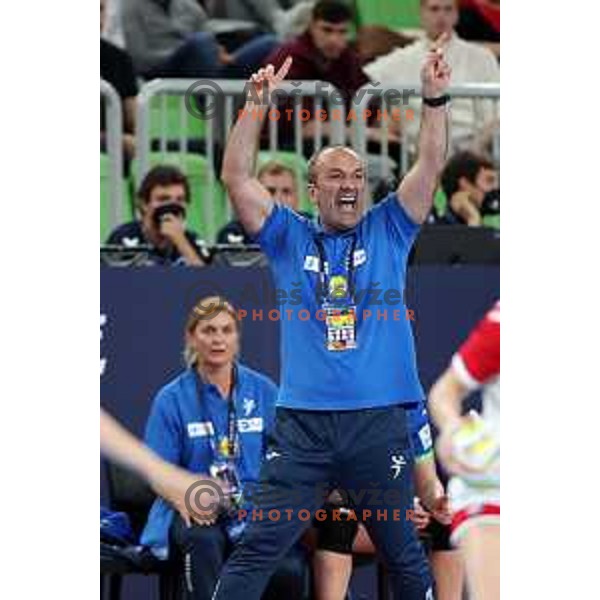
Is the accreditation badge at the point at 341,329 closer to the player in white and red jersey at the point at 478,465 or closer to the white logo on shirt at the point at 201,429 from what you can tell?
the player in white and red jersey at the point at 478,465

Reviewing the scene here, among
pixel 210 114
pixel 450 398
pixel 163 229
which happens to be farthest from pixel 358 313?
pixel 210 114

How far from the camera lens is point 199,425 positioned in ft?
23.3

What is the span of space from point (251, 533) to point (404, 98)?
57.4 inches

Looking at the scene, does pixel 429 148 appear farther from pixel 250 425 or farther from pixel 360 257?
pixel 250 425

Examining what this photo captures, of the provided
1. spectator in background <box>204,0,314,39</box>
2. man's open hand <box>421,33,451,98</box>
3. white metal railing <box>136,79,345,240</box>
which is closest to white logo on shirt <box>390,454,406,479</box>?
man's open hand <box>421,33,451,98</box>

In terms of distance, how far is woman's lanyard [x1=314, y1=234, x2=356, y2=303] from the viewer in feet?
22.2

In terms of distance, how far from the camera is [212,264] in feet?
24.3

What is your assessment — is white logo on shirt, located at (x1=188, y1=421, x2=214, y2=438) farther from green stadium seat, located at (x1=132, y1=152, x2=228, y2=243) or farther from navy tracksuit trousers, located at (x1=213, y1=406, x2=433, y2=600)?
green stadium seat, located at (x1=132, y1=152, x2=228, y2=243)

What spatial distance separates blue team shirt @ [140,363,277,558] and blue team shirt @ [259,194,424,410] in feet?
0.41

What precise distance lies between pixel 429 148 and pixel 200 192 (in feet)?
3.88

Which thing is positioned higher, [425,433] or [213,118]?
[213,118]

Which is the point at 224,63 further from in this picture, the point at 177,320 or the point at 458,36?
the point at 177,320
